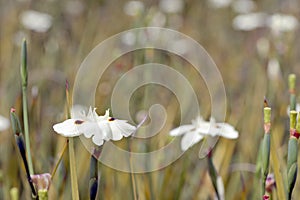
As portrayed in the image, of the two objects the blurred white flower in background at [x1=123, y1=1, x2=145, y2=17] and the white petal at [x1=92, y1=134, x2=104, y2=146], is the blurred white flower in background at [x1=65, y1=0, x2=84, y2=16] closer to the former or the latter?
the blurred white flower in background at [x1=123, y1=1, x2=145, y2=17]

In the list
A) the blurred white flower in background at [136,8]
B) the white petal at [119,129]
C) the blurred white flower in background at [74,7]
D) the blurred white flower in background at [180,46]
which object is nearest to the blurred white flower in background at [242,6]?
the blurred white flower in background at [180,46]

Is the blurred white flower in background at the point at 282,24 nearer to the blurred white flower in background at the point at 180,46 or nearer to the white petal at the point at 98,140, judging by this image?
the blurred white flower in background at the point at 180,46

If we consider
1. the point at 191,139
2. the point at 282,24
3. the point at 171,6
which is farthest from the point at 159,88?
the point at 171,6

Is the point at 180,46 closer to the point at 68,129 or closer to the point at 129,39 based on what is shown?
the point at 129,39

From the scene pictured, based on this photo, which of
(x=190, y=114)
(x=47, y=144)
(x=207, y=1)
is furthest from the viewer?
(x=207, y=1)

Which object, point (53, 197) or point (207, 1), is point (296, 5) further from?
point (53, 197)

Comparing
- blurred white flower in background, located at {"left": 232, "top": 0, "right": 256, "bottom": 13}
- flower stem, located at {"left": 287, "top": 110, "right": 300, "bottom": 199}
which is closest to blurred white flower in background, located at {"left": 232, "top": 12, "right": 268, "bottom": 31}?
blurred white flower in background, located at {"left": 232, "top": 0, "right": 256, "bottom": 13}

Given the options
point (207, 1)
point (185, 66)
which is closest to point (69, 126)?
point (185, 66)
